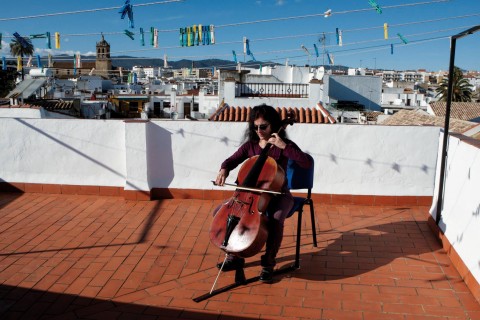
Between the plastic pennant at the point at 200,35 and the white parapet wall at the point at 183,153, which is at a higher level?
the plastic pennant at the point at 200,35

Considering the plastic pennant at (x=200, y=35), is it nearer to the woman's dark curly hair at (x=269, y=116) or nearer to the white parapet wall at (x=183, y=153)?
the white parapet wall at (x=183, y=153)

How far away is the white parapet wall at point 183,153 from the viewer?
197 inches

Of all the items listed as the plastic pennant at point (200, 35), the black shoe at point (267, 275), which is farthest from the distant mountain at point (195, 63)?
the black shoe at point (267, 275)

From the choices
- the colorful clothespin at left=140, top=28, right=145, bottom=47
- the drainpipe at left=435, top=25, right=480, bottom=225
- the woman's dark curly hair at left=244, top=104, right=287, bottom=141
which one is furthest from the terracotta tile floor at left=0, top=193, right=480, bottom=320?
the colorful clothespin at left=140, top=28, right=145, bottom=47

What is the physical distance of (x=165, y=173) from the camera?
5305 mm

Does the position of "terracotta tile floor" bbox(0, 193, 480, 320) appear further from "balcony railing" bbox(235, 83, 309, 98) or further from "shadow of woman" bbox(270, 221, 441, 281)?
"balcony railing" bbox(235, 83, 309, 98)

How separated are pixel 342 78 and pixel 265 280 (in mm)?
27492

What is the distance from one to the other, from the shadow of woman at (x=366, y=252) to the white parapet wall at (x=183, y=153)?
86 centimetres

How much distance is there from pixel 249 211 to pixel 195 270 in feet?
2.90

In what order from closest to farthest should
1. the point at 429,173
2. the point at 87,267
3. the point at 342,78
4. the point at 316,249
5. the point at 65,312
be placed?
the point at 65,312 < the point at 87,267 < the point at 316,249 < the point at 429,173 < the point at 342,78

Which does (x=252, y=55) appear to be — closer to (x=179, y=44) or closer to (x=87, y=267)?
(x=179, y=44)

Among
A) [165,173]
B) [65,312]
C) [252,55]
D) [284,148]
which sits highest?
[252,55]

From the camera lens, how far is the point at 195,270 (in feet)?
11.0

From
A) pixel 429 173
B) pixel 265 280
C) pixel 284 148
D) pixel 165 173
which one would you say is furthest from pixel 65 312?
pixel 429 173
